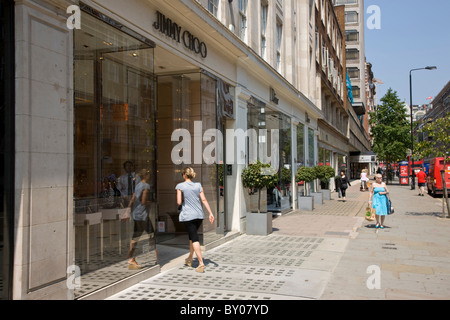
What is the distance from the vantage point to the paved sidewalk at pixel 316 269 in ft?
19.2

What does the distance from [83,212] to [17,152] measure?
69.6 inches

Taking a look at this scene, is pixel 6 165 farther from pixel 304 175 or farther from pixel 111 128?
pixel 304 175

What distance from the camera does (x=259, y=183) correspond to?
451 inches

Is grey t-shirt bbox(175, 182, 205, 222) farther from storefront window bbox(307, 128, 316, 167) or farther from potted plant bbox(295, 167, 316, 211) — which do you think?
storefront window bbox(307, 128, 316, 167)

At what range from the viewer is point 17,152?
4.54 meters

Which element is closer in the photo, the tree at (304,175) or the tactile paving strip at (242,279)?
the tactile paving strip at (242,279)

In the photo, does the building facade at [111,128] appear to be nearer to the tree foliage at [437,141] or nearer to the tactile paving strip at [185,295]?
the tactile paving strip at [185,295]

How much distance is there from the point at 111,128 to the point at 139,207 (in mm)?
1465

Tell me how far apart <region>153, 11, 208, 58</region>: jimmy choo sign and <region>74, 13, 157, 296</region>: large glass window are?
676mm

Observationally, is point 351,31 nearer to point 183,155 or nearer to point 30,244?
point 183,155

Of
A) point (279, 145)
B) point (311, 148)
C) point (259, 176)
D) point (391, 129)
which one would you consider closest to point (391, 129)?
point (391, 129)

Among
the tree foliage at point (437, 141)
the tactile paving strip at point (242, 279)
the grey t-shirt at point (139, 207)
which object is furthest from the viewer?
the tree foliage at point (437, 141)

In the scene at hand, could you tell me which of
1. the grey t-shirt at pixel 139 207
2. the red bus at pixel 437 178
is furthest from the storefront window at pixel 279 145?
the red bus at pixel 437 178

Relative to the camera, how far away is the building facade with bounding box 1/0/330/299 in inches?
181
